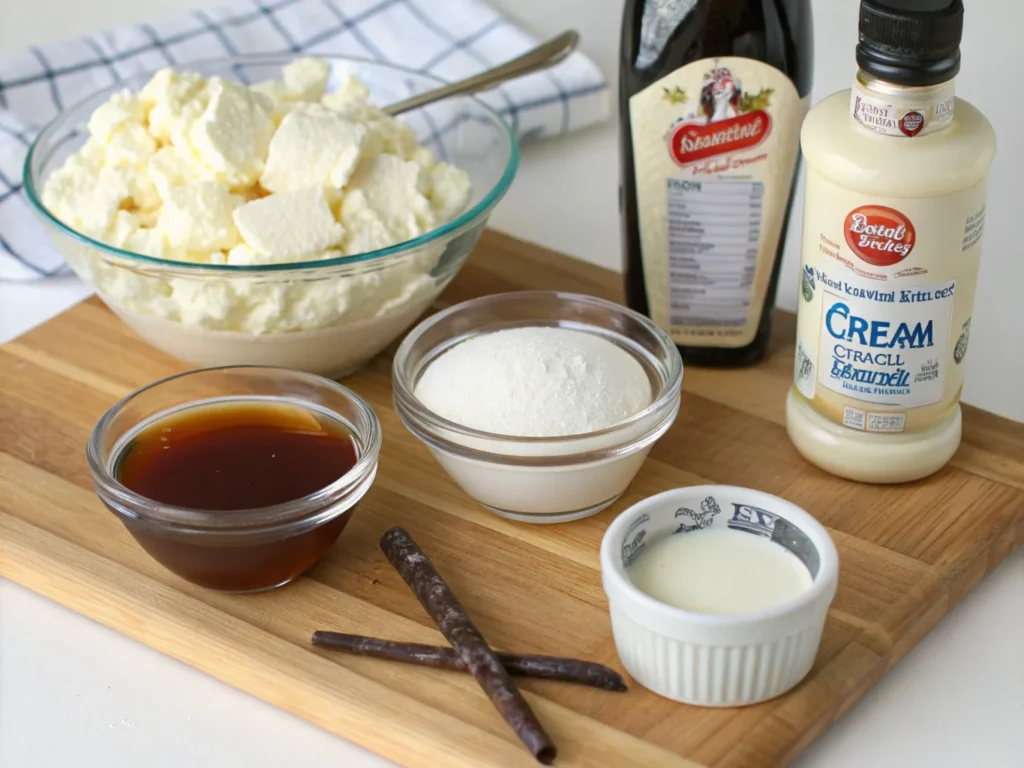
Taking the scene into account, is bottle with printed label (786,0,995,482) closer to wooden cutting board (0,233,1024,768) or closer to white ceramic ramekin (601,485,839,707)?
wooden cutting board (0,233,1024,768)

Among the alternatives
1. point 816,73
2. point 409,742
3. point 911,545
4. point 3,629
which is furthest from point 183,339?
point 816,73

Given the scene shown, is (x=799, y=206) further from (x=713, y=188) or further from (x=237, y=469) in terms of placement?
(x=237, y=469)

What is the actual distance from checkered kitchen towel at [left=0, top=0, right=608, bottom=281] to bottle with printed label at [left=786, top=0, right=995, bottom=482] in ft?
2.76

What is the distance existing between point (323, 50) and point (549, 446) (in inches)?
45.2

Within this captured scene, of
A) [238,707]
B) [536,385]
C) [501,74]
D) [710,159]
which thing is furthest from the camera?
[501,74]

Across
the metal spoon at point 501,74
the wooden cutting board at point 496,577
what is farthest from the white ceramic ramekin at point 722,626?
the metal spoon at point 501,74

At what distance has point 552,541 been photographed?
1.32 m

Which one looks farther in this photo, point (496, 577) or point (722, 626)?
point (496, 577)

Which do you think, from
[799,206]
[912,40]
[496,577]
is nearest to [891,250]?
[912,40]

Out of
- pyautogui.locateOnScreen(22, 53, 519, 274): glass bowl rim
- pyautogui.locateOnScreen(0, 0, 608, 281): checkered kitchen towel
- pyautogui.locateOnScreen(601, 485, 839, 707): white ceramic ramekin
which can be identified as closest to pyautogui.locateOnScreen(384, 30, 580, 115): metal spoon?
pyautogui.locateOnScreen(22, 53, 519, 274): glass bowl rim

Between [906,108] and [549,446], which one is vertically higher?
[906,108]

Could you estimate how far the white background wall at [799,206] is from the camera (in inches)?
66.5

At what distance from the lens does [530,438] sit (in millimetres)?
1258

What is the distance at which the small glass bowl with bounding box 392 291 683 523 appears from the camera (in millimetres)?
1268
